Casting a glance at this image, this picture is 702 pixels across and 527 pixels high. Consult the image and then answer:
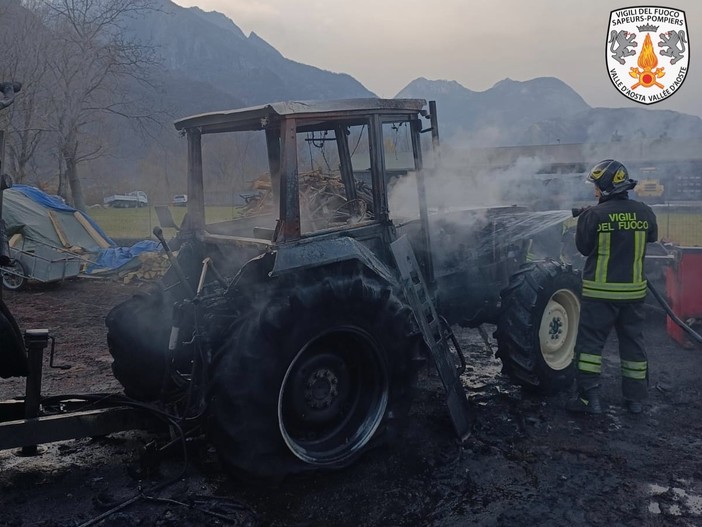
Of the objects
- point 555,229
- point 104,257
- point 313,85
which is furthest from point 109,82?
point 313,85

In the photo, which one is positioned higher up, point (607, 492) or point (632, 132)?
point (632, 132)

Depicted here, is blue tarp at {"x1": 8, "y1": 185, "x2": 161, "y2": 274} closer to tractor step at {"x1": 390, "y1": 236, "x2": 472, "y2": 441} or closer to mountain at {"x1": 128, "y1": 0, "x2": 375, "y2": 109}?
tractor step at {"x1": 390, "y1": 236, "x2": 472, "y2": 441}

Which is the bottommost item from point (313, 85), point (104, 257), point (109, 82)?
point (104, 257)

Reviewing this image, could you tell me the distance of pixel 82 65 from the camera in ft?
62.4

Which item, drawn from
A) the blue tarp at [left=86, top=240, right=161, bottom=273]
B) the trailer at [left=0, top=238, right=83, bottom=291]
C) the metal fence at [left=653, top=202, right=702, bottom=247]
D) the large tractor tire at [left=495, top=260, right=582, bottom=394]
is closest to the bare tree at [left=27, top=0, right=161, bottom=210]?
the blue tarp at [left=86, top=240, right=161, bottom=273]

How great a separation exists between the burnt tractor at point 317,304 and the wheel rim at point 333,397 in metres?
0.01

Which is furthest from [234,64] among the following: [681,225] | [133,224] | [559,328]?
[559,328]

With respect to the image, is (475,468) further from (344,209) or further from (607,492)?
(344,209)

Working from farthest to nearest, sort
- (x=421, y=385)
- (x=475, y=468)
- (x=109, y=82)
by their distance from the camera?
(x=109, y=82)
(x=421, y=385)
(x=475, y=468)

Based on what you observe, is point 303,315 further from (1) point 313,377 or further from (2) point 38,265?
(2) point 38,265

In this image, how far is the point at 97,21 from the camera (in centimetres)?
1998

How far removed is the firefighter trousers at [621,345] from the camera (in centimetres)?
505

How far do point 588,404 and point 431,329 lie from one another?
61.5 inches

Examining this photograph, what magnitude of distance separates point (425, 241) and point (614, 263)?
160cm
